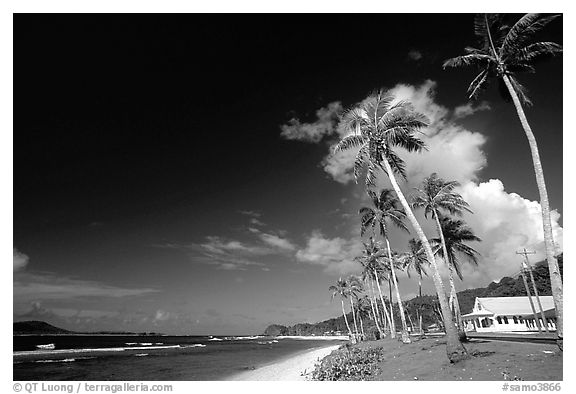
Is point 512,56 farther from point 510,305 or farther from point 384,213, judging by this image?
point 510,305

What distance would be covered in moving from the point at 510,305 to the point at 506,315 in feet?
7.58

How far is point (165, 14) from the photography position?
11406mm

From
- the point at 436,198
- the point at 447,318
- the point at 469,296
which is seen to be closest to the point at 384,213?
the point at 436,198

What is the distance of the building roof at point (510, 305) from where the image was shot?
1423 inches

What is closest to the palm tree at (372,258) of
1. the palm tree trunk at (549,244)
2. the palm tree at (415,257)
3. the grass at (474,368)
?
the palm tree at (415,257)

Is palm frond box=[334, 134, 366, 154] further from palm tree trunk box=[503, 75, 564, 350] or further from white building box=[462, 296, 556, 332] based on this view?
white building box=[462, 296, 556, 332]

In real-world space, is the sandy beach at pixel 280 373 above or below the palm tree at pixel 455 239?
below

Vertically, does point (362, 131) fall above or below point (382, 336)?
above

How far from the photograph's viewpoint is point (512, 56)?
1143 cm

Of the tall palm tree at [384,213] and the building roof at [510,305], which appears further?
the building roof at [510,305]

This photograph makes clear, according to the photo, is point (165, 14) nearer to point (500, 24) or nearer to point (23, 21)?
point (23, 21)

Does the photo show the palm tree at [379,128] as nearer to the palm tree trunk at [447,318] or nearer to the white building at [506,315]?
the palm tree trunk at [447,318]
